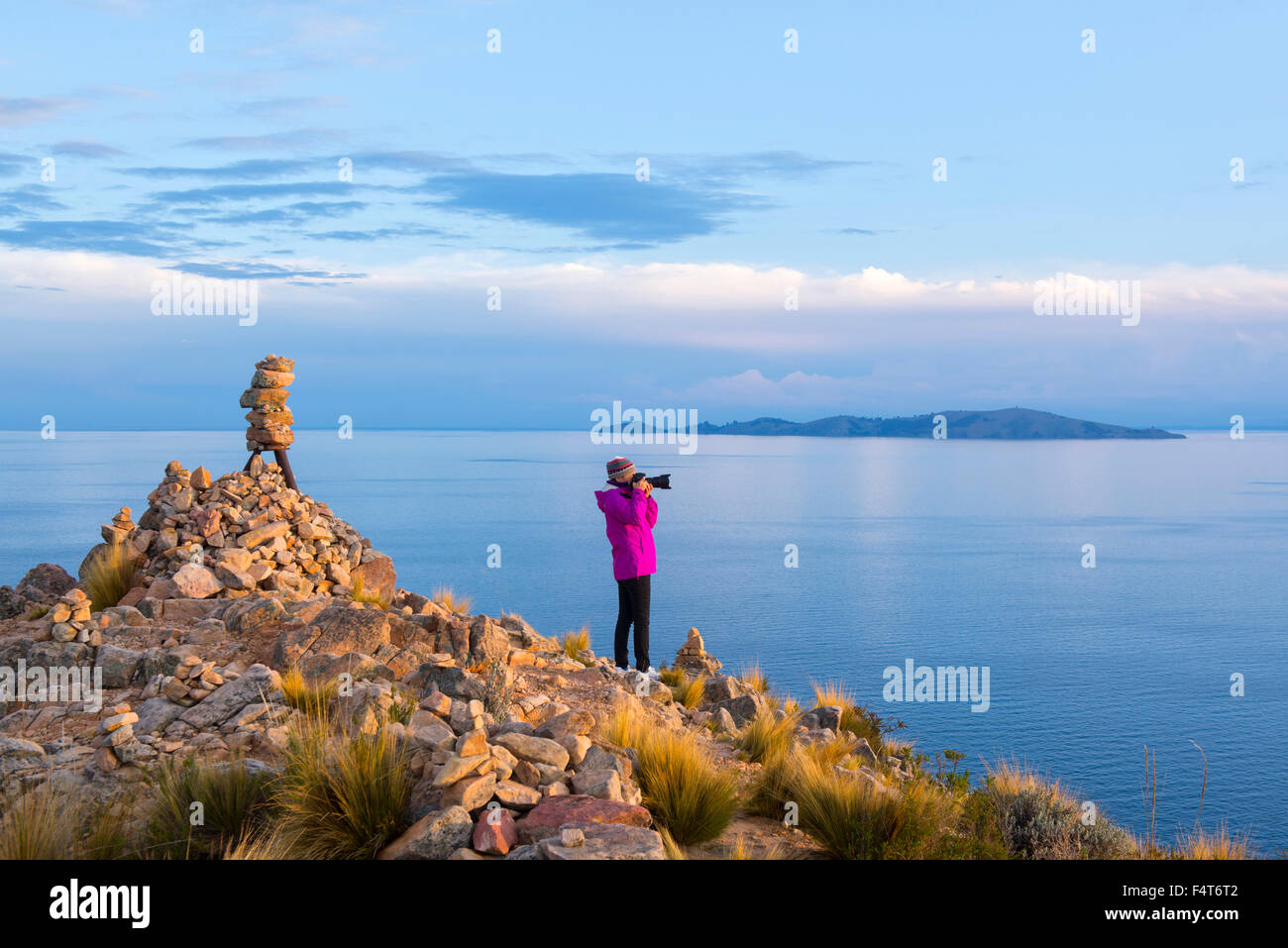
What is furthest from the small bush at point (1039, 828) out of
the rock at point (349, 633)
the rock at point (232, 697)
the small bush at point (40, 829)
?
the small bush at point (40, 829)

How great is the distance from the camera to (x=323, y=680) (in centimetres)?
920

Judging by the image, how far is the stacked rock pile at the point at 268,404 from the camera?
16.8 m

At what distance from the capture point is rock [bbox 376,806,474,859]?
5836mm

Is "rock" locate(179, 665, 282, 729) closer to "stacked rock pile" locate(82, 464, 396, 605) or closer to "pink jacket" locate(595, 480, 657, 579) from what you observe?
"pink jacket" locate(595, 480, 657, 579)

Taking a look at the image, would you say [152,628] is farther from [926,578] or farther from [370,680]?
[926,578]

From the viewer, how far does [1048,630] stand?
4719 cm

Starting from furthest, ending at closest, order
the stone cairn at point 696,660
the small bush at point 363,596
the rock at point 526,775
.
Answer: the stone cairn at point 696,660 < the small bush at point 363,596 < the rock at point 526,775

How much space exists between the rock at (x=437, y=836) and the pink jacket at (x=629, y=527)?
597cm

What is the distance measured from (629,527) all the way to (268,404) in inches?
319

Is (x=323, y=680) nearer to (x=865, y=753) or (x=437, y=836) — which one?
(x=437, y=836)

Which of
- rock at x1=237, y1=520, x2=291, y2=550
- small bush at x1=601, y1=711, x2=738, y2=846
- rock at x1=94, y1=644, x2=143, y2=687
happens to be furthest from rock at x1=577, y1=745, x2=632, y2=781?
rock at x1=237, y1=520, x2=291, y2=550

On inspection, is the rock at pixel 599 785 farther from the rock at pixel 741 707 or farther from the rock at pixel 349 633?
the rock at pixel 741 707

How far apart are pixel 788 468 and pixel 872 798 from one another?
14769cm
